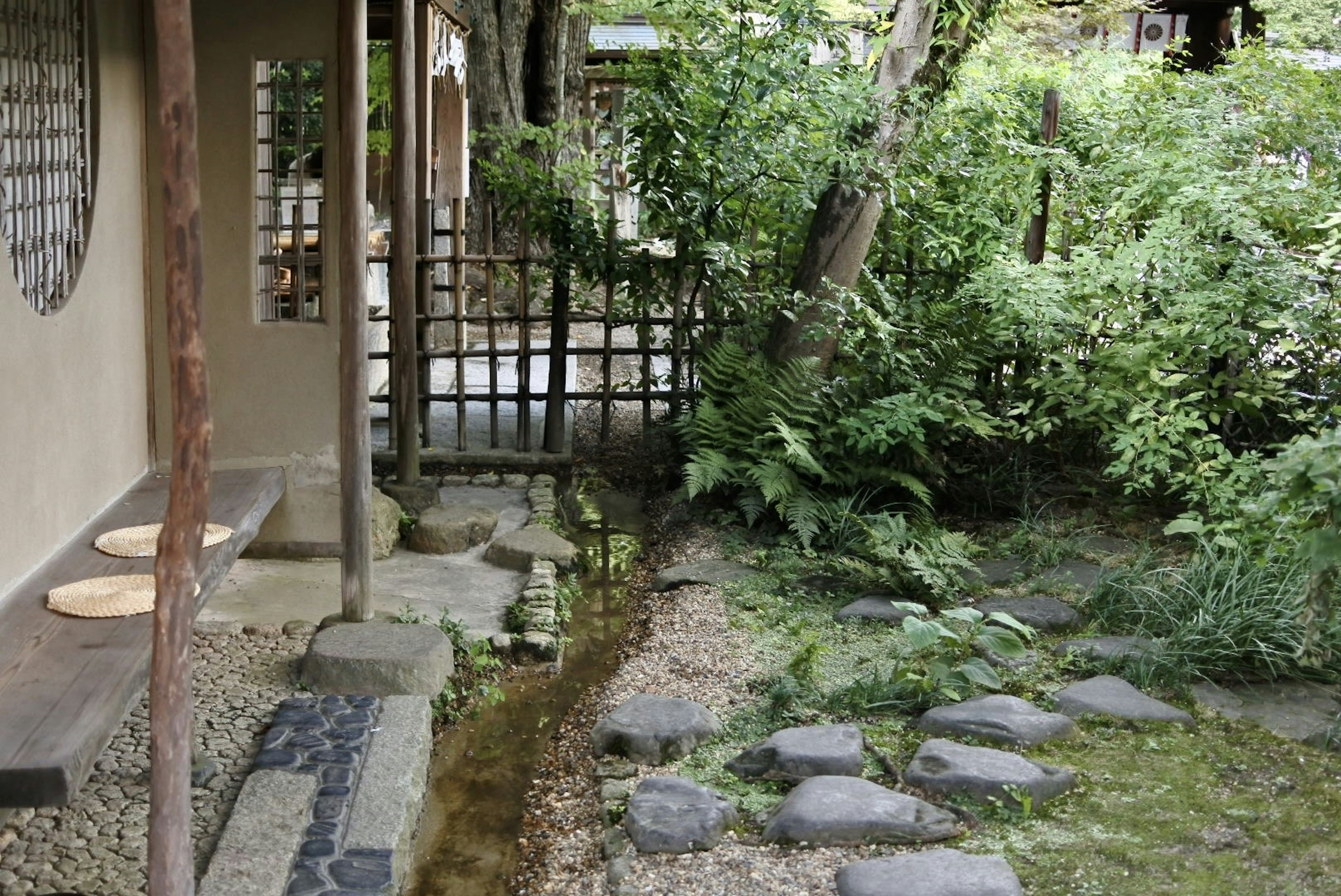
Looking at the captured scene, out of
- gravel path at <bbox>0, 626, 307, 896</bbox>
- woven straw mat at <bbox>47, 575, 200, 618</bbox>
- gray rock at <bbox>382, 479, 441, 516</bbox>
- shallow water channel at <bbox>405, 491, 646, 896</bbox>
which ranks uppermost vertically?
woven straw mat at <bbox>47, 575, 200, 618</bbox>

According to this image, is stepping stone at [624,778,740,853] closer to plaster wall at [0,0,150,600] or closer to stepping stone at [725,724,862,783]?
stepping stone at [725,724,862,783]

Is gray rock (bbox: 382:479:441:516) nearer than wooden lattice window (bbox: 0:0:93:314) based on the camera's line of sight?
No

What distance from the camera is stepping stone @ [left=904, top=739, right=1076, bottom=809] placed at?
4164 mm

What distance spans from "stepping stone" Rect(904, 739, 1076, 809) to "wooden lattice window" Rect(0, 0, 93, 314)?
335cm

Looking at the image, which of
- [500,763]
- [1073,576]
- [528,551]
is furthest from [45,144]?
[1073,576]

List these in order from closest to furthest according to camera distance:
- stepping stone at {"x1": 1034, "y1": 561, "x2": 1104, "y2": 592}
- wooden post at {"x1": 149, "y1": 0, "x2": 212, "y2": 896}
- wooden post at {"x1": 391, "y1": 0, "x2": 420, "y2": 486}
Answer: wooden post at {"x1": 149, "y1": 0, "x2": 212, "y2": 896} < stepping stone at {"x1": 1034, "y1": 561, "x2": 1104, "y2": 592} < wooden post at {"x1": 391, "y1": 0, "x2": 420, "y2": 486}

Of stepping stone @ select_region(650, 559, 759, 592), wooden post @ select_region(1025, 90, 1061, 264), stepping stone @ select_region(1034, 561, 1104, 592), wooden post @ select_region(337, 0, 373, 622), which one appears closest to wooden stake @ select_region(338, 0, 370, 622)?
wooden post @ select_region(337, 0, 373, 622)

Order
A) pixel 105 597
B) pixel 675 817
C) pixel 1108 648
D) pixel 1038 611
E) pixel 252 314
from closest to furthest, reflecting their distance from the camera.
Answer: pixel 105 597 < pixel 675 817 < pixel 1108 648 < pixel 1038 611 < pixel 252 314

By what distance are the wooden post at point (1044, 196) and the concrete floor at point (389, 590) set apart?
3733 mm

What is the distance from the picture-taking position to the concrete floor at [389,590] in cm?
589

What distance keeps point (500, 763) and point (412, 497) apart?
2.73 meters

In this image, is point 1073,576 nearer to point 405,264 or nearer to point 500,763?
point 500,763

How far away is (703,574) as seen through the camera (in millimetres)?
6684

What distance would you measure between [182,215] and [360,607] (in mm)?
2982
